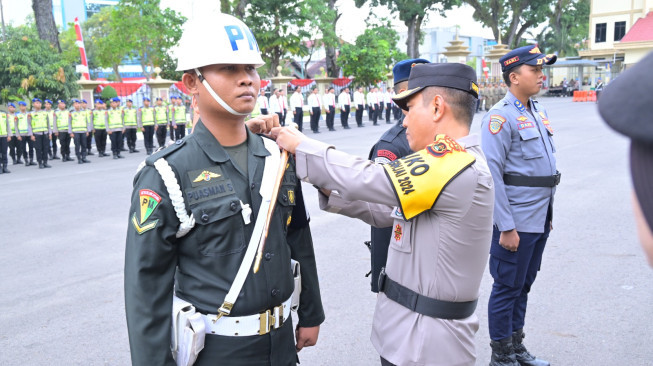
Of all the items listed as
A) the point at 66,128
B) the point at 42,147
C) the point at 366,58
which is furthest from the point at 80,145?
the point at 366,58

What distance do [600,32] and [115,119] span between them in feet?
166

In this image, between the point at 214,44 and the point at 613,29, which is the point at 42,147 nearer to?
the point at 214,44

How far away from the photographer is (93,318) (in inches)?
171

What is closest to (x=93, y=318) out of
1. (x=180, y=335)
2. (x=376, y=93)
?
(x=180, y=335)

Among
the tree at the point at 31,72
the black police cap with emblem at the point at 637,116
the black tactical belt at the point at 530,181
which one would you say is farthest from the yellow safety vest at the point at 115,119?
the black police cap with emblem at the point at 637,116

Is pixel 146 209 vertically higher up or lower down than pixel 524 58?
lower down

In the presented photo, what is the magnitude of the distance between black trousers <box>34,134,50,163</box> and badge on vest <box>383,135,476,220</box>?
14.5 meters

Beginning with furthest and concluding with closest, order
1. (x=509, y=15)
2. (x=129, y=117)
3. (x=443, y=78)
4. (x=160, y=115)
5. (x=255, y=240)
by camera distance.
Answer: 1. (x=509, y=15)
2. (x=160, y=115)
3. (x=129, y=117)
4. (x=443, y=78)
5. (x=255, y=240)

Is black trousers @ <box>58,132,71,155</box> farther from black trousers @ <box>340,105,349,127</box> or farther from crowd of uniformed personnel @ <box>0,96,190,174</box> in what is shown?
black trousers @ <box>340,105,349,127</box>

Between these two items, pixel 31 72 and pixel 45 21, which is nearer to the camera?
pixel 31 72

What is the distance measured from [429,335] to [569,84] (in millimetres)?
51976

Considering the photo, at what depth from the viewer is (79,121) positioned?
15461 mm

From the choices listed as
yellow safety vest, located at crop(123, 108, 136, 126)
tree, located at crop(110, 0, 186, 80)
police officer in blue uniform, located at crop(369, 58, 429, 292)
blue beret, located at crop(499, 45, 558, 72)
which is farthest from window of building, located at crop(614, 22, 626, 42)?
police officer in blue uniform, located at crop(369, 58, 429, 292)

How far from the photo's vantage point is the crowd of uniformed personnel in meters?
14.6
